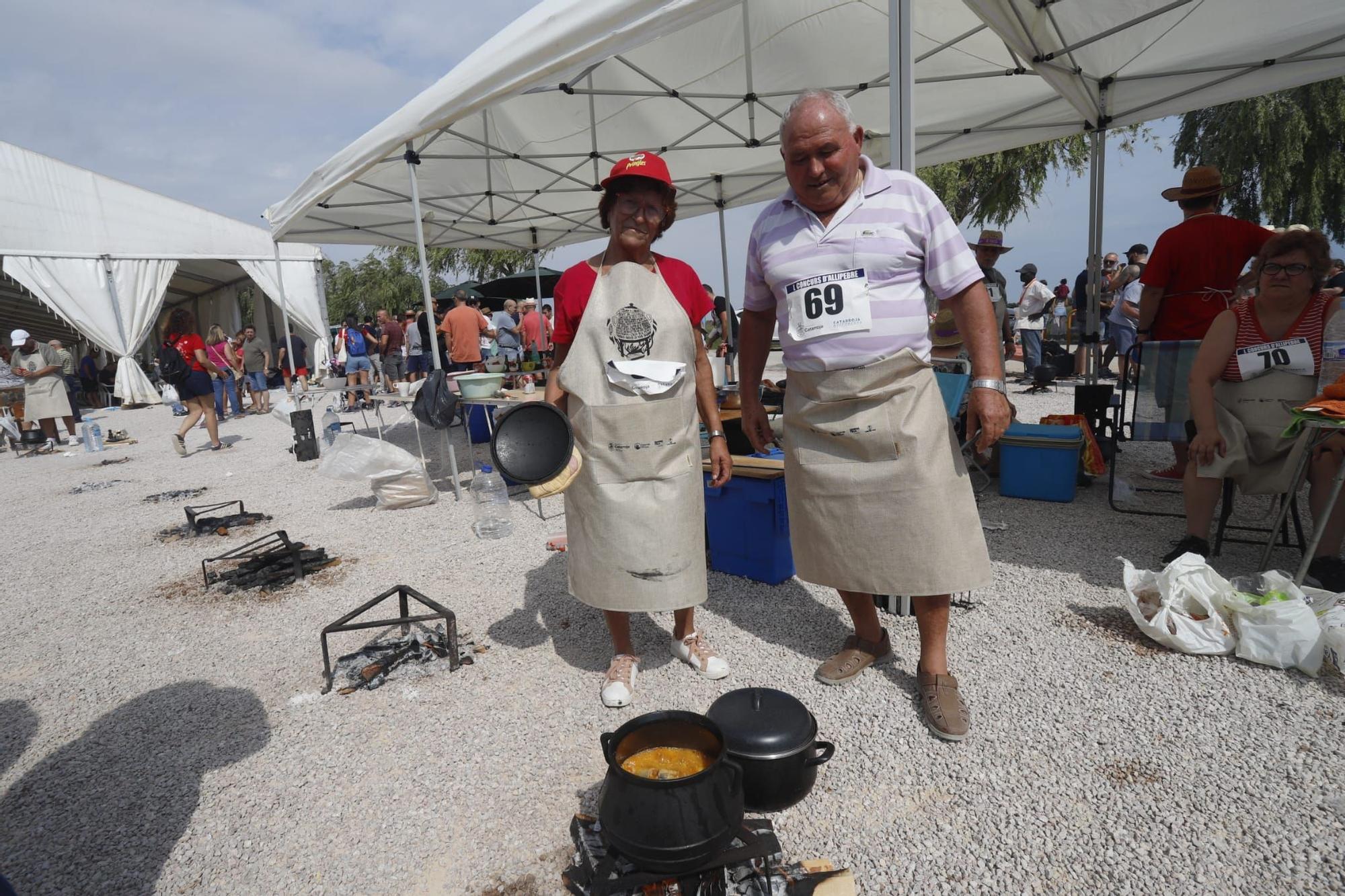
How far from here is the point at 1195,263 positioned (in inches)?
162

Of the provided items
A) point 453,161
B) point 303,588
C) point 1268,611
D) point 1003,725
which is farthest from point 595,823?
point 453,161

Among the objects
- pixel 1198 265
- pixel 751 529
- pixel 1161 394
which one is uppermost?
pixel 1198 265

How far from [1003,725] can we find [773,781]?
39.7 inches

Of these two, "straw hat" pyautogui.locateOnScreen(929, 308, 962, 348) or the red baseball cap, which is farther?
"straw hat" pyautogui.locateOnScreen(929, 308, 962, 348)

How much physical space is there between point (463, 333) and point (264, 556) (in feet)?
17.4

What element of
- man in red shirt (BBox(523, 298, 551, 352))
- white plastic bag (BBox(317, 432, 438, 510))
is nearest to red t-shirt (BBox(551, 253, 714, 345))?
white plastic bag (BBox(317, 432, 438, 510))

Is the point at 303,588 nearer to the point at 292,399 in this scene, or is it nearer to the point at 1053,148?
the point at 292,399

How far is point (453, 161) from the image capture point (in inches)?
287

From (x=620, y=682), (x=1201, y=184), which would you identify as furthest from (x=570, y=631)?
(x=1201, y=184)

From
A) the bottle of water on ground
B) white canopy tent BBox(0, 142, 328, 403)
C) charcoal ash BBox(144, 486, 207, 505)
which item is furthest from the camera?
white canopy tent BBox(0, 142, 328, 403)

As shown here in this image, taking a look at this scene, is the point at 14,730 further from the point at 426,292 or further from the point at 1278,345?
the point at 1278,345

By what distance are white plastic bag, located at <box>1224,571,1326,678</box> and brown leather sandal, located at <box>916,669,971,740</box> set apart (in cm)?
117

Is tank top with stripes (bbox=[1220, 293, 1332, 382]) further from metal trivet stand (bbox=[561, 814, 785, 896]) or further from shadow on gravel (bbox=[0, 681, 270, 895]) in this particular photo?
shadow on gravel (bbox=[0, 681, 270, 895])

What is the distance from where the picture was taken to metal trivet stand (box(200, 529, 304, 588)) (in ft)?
Answer: 13.3
